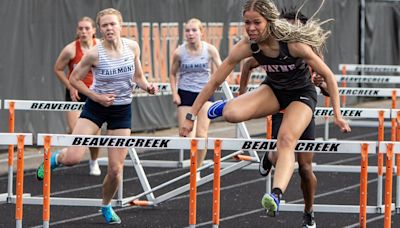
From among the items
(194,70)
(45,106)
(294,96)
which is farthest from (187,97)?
(294,96)

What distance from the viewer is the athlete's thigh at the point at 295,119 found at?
918cm

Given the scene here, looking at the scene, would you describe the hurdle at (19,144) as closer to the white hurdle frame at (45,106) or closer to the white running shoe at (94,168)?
the white hurdle frame at (45,106)

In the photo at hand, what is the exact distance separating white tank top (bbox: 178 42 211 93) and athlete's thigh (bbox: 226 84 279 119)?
14.8ft

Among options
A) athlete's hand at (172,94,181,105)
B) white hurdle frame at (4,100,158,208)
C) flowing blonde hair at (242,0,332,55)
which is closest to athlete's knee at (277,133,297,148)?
→ flowing blonde hair at (242,0,332,55)

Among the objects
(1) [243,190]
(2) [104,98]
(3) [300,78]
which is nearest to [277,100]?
(3) [300,78]

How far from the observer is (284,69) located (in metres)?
9.54

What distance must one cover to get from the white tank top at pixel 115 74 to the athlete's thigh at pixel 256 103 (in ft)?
5.48

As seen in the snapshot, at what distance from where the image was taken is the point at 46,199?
356 inches

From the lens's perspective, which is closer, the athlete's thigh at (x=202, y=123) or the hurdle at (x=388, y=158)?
the hurdle at (x=388, y=158)

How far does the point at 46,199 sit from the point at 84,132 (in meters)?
1.87

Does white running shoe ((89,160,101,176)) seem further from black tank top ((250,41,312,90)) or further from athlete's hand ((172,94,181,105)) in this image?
black tank top ((250,41,312,90))

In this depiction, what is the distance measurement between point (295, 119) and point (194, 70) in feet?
16.4

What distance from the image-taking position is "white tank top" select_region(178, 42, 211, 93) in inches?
564

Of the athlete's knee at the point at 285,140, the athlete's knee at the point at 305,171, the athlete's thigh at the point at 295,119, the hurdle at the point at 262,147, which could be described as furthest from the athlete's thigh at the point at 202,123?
the athlete's knee at the point at 285,140
